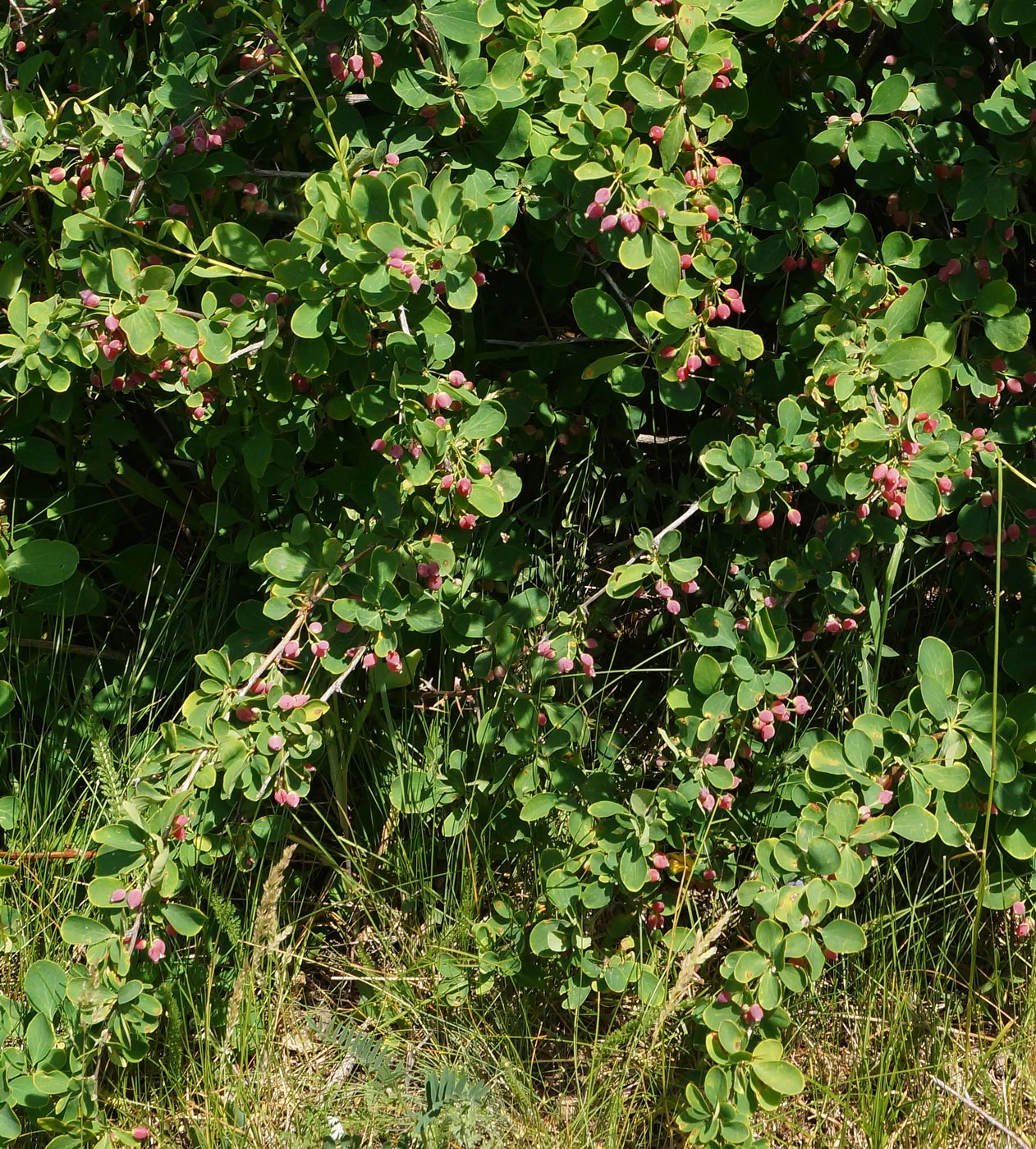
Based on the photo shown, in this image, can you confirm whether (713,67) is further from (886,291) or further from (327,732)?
(327,732)

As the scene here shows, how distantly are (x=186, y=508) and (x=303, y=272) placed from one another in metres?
0.91

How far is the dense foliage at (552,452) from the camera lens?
182 cm

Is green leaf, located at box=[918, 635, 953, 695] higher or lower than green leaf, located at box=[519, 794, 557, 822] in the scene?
higher

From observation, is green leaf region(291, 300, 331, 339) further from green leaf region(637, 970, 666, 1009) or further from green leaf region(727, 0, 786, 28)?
green leaf region(637, 970, 666, 1009)

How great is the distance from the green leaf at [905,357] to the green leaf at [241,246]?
0.99 meters

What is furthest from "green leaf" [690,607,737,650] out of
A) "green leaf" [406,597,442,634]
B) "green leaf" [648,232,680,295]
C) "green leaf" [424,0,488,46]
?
"green leaf" [424,0,488,46]

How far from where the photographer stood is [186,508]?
2520 mm

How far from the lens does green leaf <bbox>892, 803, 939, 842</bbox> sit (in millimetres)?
1827

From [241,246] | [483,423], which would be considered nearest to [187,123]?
[241,246]

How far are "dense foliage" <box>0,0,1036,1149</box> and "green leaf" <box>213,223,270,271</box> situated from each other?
0.04ft

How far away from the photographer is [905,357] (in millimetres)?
1835

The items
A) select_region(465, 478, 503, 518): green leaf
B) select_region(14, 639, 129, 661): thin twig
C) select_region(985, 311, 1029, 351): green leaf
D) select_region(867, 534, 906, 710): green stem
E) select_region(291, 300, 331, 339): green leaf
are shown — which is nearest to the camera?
select_region(291, 300, 331, 339): green leaf

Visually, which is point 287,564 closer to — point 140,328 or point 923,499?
point 140,328

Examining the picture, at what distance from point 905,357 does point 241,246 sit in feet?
3.50
